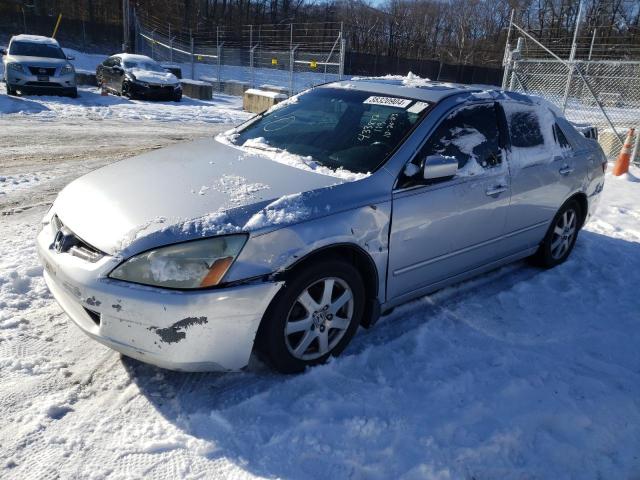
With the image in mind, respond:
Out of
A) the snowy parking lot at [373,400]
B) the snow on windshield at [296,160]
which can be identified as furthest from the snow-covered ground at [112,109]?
the snow on windshield at [296,160]

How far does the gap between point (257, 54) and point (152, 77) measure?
7333 mm

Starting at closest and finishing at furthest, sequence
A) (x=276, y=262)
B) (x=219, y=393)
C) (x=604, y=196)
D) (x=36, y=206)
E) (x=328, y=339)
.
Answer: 1. (x=276, y=262)
2. (x=219, y=393)
3. (x=328, y=339)
4. (x=36, y=206)
5. (x=604, y=196)

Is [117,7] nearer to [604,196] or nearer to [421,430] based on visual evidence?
[604,196]

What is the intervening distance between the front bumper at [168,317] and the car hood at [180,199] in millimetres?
187

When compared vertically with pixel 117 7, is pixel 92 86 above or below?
below

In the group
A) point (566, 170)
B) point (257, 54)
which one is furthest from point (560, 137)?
point (257, 54)

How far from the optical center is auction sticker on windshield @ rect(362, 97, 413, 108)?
3.71 meters

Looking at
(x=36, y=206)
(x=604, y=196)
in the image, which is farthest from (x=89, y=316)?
(x=604, y=196)

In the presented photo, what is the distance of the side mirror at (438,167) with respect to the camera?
325 centimetres

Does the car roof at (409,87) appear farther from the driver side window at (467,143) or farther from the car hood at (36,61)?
the car hood at (36,61)

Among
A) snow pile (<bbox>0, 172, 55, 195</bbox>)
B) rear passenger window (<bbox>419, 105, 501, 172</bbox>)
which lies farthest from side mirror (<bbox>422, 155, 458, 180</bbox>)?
snow pile (<bbox>0, 172, 55, 195</bbox>)

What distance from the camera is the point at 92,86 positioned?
64.3ft

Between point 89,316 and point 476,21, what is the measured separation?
4616 cm

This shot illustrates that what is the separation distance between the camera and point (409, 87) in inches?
156
